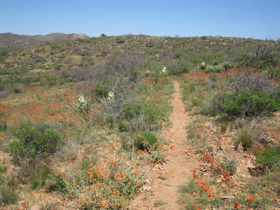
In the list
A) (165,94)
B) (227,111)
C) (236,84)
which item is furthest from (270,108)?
(165,94)

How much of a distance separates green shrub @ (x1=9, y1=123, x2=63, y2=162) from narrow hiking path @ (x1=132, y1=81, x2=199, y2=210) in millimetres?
2790

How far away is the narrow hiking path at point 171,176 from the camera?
305 cm

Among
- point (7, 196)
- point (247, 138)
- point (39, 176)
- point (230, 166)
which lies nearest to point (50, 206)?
point (7, 196)

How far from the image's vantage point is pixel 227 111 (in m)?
5.81

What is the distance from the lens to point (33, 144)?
466 centimetres

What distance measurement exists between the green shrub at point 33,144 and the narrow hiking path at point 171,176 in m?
2.79

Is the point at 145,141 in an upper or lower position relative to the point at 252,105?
lower

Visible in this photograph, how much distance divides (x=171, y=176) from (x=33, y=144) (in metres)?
3.62

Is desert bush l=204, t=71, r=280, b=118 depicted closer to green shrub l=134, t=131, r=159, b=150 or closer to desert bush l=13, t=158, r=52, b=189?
green shrub l=134, t=131, r=159, b=150

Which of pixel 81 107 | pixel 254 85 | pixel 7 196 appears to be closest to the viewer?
pixel 7 196

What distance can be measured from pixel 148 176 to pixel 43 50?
115 feet

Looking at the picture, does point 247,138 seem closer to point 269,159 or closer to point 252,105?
point 269,159

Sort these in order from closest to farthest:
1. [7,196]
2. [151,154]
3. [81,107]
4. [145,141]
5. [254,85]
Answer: [7,196] < [151,154] < [145,141] < [254,85] < [81,107]

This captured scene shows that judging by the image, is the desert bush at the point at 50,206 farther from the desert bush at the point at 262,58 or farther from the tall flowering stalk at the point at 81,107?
the desert bush at the point at 262,58
